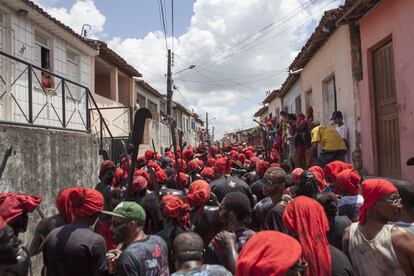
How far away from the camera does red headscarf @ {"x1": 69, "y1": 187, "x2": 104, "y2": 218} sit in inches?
135

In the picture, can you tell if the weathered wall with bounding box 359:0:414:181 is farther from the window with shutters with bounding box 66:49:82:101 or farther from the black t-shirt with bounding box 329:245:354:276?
the window with shutters with bounding box 66:49:82:101

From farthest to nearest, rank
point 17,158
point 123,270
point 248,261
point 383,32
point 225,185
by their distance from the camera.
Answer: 1. point 383,32
2. point 17,158
3. point 225,185
4. point 123,270
5. point 248,261

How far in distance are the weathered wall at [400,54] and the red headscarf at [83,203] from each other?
5251 mm

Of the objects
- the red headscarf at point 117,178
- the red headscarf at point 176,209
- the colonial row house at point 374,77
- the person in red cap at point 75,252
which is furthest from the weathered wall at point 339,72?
the person in red cap at point 75,252

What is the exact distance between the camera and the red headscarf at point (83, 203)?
135 inches

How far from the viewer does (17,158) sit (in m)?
6.40

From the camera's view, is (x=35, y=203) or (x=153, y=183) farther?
(x=153, y=183)

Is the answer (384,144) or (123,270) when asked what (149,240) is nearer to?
(123,270)

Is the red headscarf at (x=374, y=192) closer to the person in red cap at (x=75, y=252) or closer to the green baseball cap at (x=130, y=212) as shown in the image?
the green baseball cap at (x=130, y=212)

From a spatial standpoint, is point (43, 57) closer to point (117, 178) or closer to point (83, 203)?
point (117, 178)

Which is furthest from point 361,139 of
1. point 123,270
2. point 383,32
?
point 123,270

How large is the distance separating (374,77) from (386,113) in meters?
0.88

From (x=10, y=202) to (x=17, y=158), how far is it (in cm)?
366

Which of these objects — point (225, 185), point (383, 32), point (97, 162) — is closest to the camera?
point (225, 185)
